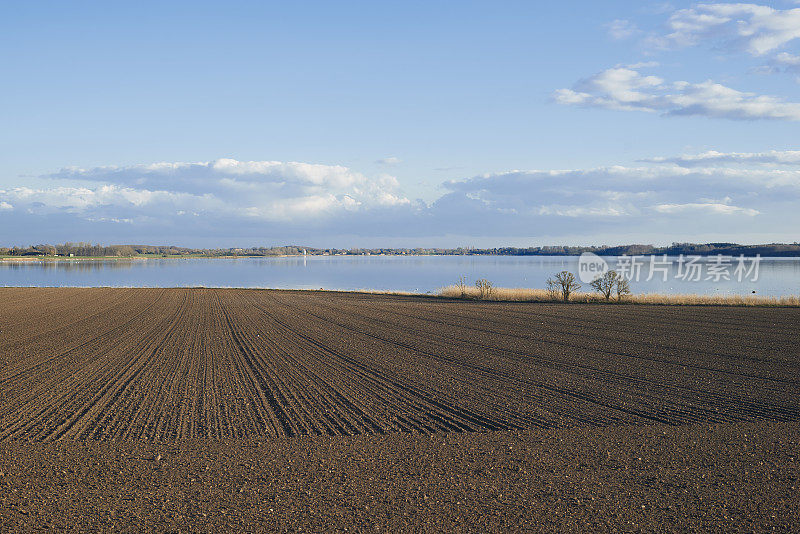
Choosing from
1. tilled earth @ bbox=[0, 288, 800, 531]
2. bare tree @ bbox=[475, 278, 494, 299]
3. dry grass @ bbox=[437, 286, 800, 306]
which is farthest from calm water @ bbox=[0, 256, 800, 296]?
tilled earth @ bbox=[0, 288, 800, 531]

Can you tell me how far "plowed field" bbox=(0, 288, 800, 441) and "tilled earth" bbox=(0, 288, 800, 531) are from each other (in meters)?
0.07

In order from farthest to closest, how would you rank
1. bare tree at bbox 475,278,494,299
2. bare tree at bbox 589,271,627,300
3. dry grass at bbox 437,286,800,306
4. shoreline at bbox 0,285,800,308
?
1. bare tree at bbox 475,278,494,299
2. bare tree at bbox 589,271,627,300
3. dry grass at bbox 437,286,800,306
4. shoreline at bbox 0,285,800,308

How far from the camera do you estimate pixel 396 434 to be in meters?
8.12

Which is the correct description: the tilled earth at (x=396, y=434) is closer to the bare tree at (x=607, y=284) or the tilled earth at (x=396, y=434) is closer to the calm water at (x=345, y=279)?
the bare tree at (x=607, y=284)

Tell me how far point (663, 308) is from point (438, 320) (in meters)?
14.0

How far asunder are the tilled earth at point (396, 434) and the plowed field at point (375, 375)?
0.07 metres

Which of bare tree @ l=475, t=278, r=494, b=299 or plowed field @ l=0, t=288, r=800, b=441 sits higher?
bare tree @ l=475, t=278, r=494, b=299

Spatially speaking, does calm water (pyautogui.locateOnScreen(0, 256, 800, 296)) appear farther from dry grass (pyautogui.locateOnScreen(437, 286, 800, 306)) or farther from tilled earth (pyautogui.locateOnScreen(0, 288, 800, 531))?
tilled earth (pyautogui.locateOnScreen(0, 288, 800, 531))

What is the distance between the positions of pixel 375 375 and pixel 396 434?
4245 millimetres

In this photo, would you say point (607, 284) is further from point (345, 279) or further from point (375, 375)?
point (345, 279)

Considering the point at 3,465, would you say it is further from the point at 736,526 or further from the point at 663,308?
the point at 663,308

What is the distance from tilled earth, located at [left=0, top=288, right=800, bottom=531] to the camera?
18.8 ft

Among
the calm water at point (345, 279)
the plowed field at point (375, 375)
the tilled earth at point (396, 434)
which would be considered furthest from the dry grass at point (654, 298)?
the tilled earth at point (396, 434)

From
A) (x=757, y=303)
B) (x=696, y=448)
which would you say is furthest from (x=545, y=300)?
(x=696, y=448)
